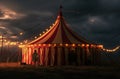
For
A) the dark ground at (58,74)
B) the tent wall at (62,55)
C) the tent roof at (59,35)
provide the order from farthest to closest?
1. the tent roof at (59,35)
2. the tent wall at (62,55)
3. the dark ground at (58,74)

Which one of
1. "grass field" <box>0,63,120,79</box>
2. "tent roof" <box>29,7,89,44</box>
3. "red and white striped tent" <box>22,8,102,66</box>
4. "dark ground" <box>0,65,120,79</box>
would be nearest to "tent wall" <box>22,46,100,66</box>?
"red and white striped tent" <box>22,8,102,66</box>

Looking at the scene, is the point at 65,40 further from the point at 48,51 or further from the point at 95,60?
the point at 95,60

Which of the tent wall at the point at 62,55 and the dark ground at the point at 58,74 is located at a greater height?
the tent wall at the point at 62,55

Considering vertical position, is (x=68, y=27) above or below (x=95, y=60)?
above

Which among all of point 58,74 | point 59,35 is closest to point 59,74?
point 58,74

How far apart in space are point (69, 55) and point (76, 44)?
1066 mm

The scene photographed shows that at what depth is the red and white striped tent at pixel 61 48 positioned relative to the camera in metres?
25.7

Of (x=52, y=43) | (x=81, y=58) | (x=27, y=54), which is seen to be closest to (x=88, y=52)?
(x=81, y=58)

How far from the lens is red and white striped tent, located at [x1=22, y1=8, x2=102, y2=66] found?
25.7m

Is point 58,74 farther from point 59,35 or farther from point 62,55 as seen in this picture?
point 59,35

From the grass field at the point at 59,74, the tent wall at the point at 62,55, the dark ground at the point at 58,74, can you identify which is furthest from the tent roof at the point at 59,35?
the dark ground at the point at 58,74

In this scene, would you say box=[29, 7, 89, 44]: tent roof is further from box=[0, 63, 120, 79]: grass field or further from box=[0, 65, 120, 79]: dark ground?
box=[0, 65, 120, 79]: dark ground

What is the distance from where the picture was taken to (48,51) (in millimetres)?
25734

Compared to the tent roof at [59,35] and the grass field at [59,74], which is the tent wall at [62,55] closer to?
the tent roof at [59,35]
